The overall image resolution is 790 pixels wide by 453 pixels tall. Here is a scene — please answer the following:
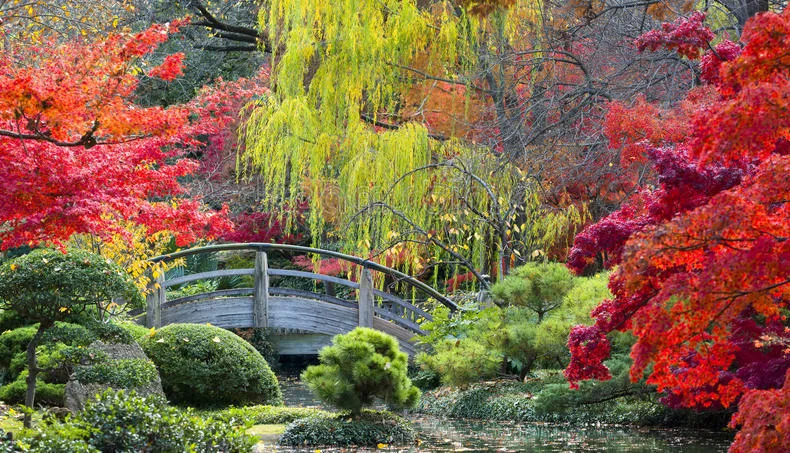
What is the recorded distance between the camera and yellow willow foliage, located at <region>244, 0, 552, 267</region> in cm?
1304

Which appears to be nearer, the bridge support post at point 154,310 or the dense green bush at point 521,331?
the dense green bush at point 521,331

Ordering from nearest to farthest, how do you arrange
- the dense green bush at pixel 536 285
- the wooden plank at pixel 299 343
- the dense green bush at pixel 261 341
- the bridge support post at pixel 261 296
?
the dense green bush at pixel 536 285 < the bridge support post at pixel 261 296 < the dense green bush at pixel 261 341 < the wooden plank at pixel 299 343

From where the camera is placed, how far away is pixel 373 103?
1372 cm

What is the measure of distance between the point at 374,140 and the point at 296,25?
1.90m

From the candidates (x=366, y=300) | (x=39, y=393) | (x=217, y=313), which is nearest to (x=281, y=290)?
(x=217, y=313)

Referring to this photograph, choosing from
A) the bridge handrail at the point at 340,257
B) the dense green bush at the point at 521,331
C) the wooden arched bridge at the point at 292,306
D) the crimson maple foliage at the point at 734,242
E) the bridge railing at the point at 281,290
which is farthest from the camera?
the wooden arched bridge at the point at 292,306

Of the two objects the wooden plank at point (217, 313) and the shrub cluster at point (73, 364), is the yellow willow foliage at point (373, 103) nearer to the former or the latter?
the wooden plank at point (217, 313)

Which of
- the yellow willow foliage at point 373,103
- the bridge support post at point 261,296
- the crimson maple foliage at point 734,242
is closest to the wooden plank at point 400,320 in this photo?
the yellow willow foliage at point 373,103

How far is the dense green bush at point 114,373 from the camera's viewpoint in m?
7.79

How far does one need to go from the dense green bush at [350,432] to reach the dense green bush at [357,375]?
0.16 metres

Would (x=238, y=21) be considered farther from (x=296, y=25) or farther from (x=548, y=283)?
(x=548, y=283)

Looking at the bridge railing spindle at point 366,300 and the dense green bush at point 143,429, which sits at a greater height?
the bridge railing spindle at point 366,300

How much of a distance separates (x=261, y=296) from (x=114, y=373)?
6.27 m

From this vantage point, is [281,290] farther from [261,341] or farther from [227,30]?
[227,30]
